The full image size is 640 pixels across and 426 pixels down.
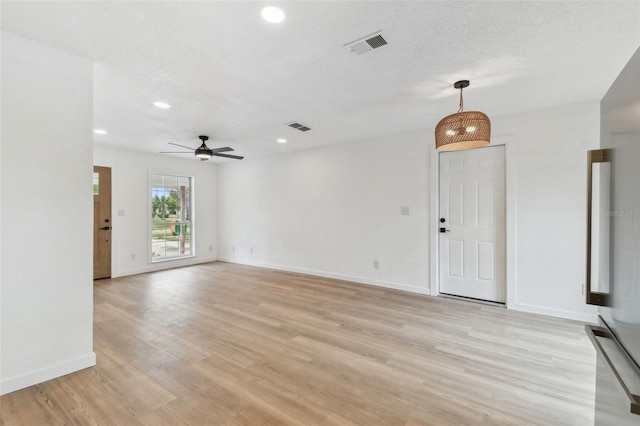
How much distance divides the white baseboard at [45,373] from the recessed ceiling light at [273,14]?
293cm

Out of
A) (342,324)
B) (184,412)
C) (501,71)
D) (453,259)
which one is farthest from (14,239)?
(453,259)

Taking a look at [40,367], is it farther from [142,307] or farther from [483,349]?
[483,349]

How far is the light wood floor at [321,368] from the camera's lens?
1763 millimetres

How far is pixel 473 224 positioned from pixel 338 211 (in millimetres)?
2261

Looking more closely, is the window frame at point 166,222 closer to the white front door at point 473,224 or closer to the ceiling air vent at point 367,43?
the ceiling air vent at point 367,43

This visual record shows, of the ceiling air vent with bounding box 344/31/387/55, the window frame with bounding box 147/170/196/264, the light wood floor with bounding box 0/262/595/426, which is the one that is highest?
the ceiling air vent with bounding box 344/31/387/55

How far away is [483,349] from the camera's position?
258 cm

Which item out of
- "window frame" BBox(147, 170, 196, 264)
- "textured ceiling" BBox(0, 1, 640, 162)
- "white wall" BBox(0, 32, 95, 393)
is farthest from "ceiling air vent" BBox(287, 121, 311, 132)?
"window frame" BBox(147, 170, 196, 264)

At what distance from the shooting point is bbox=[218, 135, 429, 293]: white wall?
445cm

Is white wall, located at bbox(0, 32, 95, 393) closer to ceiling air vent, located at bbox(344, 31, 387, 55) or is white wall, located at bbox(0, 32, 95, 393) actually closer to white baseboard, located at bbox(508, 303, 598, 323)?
ceiling air vent, located at bbox(344, 31, 387, 55)

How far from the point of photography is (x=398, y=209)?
456 centimetres

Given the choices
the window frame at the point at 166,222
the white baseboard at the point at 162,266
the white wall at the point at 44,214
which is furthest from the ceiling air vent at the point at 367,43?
the white baseboard at the point at 162,266

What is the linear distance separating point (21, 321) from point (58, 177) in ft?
3.52

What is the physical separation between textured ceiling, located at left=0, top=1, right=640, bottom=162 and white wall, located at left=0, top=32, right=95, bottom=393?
0.92ft
